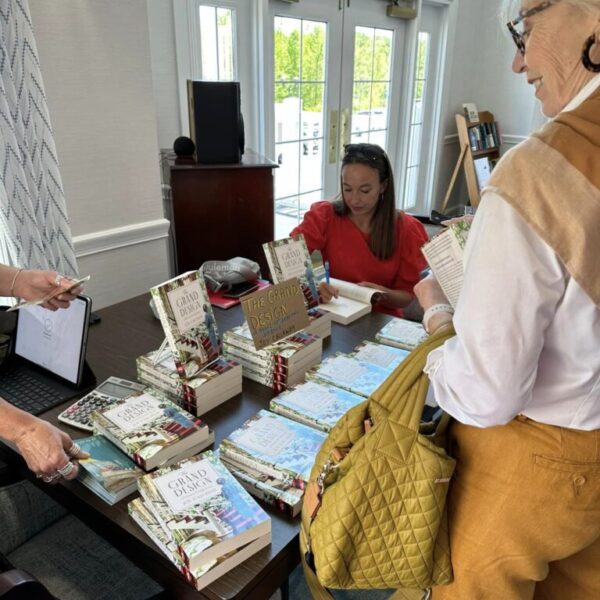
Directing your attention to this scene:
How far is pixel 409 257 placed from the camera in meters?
2.01

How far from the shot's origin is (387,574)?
787 mm

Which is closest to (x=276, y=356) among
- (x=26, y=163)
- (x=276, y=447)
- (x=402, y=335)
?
(x=276, y=447)

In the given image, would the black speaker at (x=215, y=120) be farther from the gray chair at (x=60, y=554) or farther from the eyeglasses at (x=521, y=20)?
the eyeglasses at (x=521, y=20)

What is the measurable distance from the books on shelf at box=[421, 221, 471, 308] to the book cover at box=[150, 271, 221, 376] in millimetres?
502

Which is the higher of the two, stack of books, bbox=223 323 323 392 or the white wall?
the white wall

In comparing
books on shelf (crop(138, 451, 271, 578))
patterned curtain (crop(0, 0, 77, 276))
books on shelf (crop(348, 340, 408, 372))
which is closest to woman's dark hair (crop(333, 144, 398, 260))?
books on shelf (crop(348, 340, 408, 372))

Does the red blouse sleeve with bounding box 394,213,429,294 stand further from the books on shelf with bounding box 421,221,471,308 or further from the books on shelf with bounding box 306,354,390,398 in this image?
the books on shelf with bounding box 421,221,471,308

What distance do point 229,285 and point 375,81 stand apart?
304cm

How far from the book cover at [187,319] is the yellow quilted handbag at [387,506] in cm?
44

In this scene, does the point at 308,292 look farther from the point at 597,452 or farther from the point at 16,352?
the point at 597,452

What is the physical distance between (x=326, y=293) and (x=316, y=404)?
60 centimetres

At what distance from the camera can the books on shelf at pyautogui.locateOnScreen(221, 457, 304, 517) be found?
0.88 metres

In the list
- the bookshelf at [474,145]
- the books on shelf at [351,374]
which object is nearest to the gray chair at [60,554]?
the books on shelf at [351,374]

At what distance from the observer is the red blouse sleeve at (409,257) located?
2004mm
